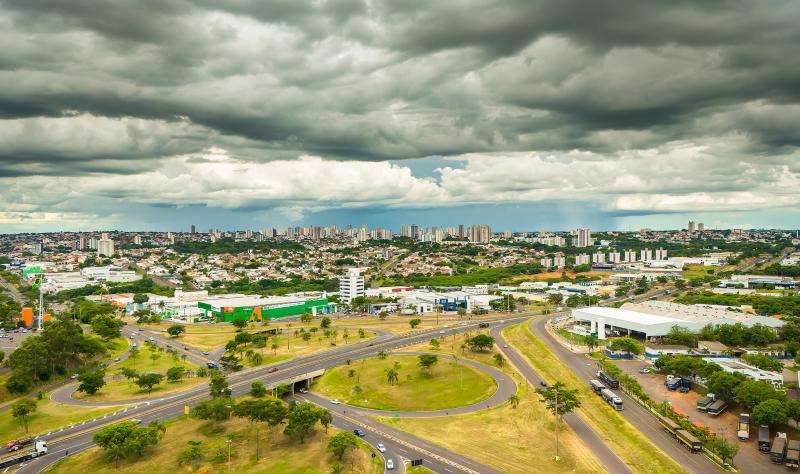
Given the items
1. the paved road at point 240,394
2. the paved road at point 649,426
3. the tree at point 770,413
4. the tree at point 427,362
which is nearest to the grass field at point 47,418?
the paved road at point 240,394

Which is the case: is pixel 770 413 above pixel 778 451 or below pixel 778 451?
above

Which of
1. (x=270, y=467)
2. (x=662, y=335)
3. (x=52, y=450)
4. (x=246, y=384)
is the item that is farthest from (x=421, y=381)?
(x=662, y=335)

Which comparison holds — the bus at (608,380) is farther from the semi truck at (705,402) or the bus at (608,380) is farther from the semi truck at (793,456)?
the semi truck at (793,456)

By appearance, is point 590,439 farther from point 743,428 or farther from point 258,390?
point 258,390

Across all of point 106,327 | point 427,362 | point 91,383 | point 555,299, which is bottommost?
→ point 555,299

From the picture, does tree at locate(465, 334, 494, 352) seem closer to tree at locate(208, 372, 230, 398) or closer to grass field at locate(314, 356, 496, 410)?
grass field at locate(314, 356, 496, 410)

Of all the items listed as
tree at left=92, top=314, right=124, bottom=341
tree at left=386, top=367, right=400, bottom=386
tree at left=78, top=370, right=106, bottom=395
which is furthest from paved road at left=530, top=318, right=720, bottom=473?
tree at left=92, top=314, right=124, bottom=341

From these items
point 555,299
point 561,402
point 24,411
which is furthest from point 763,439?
point 555,299

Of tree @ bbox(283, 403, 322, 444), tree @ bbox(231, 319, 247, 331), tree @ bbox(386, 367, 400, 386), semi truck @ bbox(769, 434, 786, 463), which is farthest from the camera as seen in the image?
tree @ bbox(231, 319, 247, 331)
